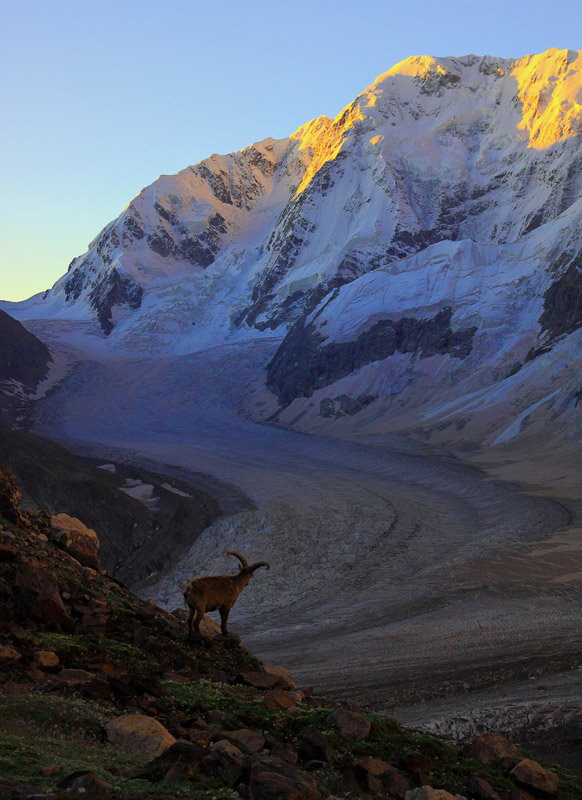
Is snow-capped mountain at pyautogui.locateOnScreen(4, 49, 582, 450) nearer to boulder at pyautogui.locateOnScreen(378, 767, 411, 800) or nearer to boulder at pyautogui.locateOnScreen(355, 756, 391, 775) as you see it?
boulder at pyautogui.locateOnScreen(355, 756, 391, 775)

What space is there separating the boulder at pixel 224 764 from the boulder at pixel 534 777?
325cm

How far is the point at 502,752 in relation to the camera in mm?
9461

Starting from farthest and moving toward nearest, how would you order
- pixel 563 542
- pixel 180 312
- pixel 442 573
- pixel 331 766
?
pixel 180 312 < pixel 563 542 < pixel 442 573 < pixel 331 766

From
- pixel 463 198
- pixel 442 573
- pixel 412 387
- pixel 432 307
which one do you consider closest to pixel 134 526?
pixel 442 573

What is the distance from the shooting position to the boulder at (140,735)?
7926 mm

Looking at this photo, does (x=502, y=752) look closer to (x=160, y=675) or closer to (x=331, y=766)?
(x=331, y=766)

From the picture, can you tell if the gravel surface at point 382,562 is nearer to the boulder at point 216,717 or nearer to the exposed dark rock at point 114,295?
the boulder at point 216,717

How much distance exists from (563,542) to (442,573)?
28.4 feet

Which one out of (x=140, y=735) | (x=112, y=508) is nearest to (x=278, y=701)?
(x=140, y=735)

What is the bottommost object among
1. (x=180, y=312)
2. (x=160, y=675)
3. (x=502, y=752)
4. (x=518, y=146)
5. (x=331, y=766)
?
(x=502, y=752)

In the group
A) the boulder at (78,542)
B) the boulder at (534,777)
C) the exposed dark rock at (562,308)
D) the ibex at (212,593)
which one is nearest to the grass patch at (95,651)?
the ibex at (212,593)

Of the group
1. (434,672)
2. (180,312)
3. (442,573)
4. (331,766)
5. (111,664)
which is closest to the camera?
(331,766)

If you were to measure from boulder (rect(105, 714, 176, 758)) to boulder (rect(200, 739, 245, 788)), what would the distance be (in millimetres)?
723

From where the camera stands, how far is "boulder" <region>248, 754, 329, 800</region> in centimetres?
676
